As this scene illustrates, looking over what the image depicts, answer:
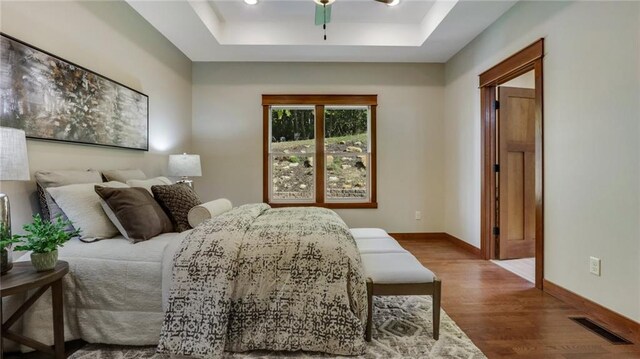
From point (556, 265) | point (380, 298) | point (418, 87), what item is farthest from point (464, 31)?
point (380, 298)

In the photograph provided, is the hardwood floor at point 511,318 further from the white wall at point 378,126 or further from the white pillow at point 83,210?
the white wall at point 378,126

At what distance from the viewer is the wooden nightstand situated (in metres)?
1.32

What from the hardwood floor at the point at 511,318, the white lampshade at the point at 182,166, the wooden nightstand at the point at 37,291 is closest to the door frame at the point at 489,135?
the hardwood floor at the point at 511,318

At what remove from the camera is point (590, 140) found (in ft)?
7.09

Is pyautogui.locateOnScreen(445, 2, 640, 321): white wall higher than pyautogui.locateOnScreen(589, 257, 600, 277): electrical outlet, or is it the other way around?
pyautogui.locateOnScreen(445, 2, 640, 321): white wall

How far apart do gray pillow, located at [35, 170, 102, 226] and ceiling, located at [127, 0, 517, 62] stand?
1894mm

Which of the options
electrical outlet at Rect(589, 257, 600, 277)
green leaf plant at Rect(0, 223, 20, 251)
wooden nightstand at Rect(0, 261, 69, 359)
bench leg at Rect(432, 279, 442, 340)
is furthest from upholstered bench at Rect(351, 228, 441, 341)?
green leaf plant at Rect(0, 223, 20, 251)

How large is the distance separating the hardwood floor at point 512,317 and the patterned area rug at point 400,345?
0.43 ft

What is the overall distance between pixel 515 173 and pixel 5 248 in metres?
4.34

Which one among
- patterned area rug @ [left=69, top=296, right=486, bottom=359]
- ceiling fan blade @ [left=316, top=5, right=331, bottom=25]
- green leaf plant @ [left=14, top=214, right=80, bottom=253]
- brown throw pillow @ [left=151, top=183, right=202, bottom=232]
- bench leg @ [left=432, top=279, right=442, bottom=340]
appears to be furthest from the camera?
ceiling fan blade @ [left=316, top=5, right=331, bottom=25]

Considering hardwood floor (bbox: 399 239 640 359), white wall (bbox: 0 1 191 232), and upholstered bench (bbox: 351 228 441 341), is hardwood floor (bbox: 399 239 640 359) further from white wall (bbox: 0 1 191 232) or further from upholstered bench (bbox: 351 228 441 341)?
white wall (bbox: 0 1 191 232)

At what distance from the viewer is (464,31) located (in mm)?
3428

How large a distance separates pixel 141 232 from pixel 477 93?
12.4 ft

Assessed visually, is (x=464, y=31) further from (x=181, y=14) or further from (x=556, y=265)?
(x=181, y=14)
